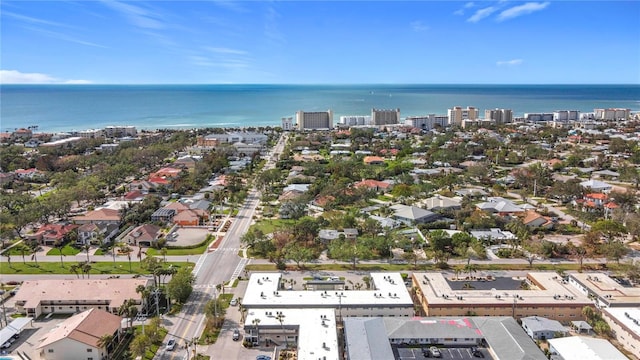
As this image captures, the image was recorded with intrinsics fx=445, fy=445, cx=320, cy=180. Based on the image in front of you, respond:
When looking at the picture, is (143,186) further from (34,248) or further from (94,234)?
(34,248)

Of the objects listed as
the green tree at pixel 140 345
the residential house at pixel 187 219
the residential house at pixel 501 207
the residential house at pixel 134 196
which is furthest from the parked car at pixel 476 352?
the residential house at pixel 134 196

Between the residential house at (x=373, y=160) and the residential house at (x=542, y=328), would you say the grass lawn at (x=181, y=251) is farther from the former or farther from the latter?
the residential house at (x=373, y=160)

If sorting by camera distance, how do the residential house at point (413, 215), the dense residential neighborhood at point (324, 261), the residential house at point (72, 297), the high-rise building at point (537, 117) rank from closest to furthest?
1. the dense residential neighborhood at point (324, 261)
2. the residential house at point (72, 297)
3. the residential house at point (413, 215)
4. the high-rise building at point (537, 117)

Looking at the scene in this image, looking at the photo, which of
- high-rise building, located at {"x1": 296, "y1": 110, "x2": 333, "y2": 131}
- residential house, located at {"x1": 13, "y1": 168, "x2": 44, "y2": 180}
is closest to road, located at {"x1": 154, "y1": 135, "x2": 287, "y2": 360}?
residential house, located at {"x1": 13, "y1": 168, "x2": 44, "y2": 180}

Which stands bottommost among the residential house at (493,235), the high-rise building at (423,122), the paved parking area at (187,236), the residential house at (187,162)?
the residential house at (493,235)

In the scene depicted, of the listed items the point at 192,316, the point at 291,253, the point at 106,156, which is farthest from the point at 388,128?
the point at 192,316

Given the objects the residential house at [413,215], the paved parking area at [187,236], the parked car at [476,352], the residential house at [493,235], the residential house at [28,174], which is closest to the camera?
the parked car at [476,352]

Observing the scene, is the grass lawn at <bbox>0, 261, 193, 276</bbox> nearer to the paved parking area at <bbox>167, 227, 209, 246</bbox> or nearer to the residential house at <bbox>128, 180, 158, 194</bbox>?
the paved parking area at <bbox>167, 227, 209, 246</bbox>
